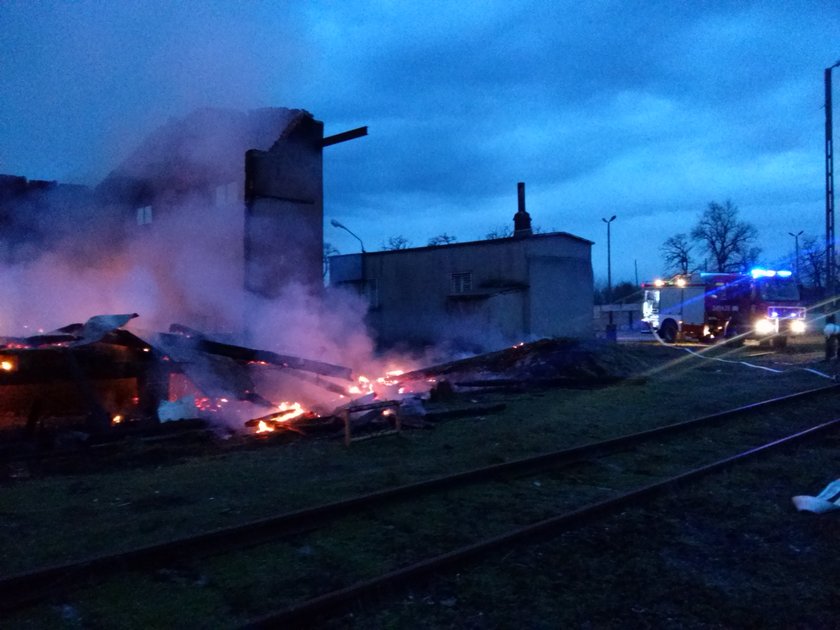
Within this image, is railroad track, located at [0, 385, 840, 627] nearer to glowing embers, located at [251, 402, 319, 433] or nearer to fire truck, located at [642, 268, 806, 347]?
glowing embers, located at [251, 402, 319, 433]

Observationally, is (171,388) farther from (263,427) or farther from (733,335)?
(733,335)

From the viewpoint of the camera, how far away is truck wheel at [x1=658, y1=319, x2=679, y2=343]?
30466 mm

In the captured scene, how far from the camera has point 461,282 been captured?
23844mm

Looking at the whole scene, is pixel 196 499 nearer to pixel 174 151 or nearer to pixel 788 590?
pixel 788 590

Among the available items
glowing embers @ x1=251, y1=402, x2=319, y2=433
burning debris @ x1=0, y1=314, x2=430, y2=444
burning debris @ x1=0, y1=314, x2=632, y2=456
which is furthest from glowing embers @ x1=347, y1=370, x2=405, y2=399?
glowing embers @ x1=251, y1=402, x2=319, y2=433

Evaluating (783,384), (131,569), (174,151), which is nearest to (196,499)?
(131,569)

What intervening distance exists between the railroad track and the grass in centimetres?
14

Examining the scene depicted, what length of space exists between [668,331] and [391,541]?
2816 centimetres

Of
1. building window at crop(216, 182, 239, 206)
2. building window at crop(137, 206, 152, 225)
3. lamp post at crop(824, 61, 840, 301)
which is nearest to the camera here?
building window at crop(216, 182, 239, 206)

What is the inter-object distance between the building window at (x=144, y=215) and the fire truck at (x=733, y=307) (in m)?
22.5

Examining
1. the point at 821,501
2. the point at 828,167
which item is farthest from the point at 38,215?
the point at 828,167

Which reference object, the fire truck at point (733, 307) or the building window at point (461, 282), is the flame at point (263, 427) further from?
the fire truck at point (733, 307)

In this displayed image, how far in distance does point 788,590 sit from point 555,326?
59.6 ft

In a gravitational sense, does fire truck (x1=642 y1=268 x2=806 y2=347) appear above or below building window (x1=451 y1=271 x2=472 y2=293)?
below
